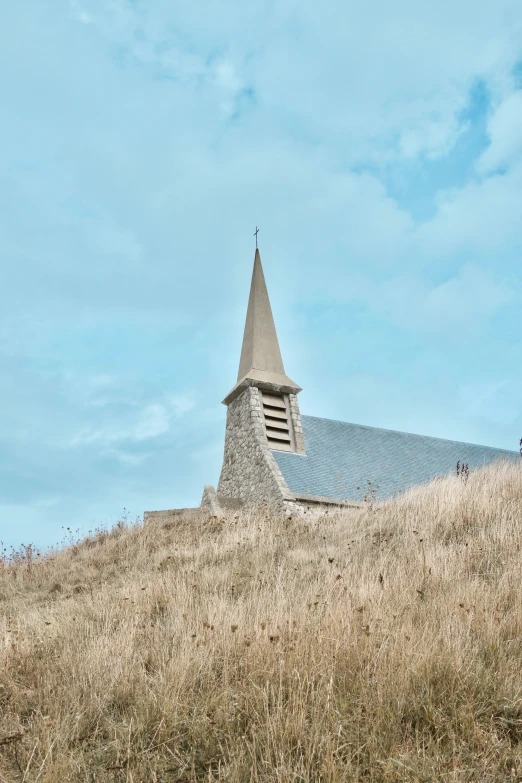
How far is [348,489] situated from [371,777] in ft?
50.3


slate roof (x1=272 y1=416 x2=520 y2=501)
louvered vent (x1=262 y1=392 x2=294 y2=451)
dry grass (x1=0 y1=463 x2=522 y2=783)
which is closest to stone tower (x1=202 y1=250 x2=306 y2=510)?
louvered vent (x1=262 y1=392 x2=294 y2=451)

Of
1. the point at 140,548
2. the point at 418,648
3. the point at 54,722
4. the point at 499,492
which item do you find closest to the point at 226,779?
the point at 54,722

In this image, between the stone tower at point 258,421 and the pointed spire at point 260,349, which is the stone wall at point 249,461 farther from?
the pointed spire at point 260,349

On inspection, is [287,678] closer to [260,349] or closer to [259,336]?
[260,349]

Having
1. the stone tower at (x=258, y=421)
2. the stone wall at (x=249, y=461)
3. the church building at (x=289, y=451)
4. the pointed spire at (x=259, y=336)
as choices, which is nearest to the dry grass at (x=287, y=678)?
the stone wall at (x=249, y=461)

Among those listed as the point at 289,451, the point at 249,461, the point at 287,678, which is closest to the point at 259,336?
the point at 289,451

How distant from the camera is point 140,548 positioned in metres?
12.6

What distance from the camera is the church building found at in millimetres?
17922

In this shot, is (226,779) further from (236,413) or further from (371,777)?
(236,413)

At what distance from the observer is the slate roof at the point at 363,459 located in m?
18.3

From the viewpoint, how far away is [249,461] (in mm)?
19688

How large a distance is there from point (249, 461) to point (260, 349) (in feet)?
14.2

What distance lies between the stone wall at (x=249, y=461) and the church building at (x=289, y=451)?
0.03m

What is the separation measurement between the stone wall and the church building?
3cm
